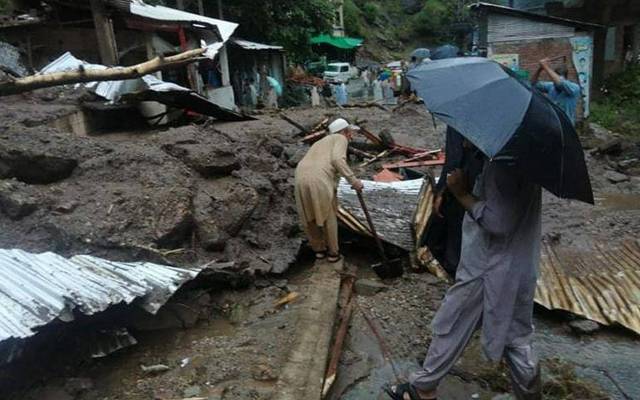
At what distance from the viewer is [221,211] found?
529 centimetres

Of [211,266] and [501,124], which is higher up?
[501,124]

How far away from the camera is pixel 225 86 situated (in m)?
17.3

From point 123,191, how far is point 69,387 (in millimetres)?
2016

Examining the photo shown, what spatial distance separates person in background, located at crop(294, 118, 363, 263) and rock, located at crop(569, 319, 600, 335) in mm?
2361

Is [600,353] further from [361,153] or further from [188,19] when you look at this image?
[188,19]

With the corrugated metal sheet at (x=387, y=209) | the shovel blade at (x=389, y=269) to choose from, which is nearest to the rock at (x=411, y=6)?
the corrugated metal sheet at (x=387, y=209)

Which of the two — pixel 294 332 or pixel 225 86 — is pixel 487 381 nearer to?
pixel 294 332

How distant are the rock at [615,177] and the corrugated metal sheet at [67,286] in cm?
775

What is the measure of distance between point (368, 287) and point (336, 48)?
3692cm

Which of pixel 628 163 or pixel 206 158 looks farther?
pixel 628 163

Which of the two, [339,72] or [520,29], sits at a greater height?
[520,29]

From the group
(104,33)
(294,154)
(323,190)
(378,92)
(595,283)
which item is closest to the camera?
(595,283)

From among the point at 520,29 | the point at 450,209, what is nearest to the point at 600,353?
the point at 450,209

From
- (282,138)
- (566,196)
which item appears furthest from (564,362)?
(282,138)
